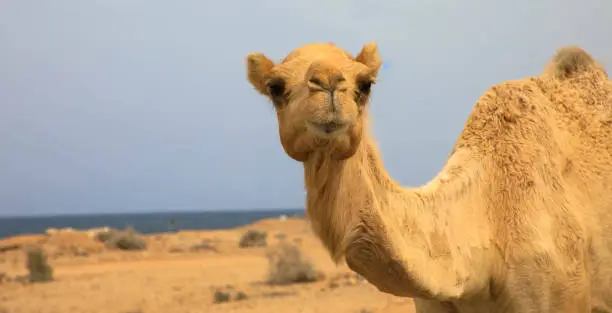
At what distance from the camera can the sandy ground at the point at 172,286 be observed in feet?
39.5

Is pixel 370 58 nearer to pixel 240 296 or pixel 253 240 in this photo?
pixel 240 296

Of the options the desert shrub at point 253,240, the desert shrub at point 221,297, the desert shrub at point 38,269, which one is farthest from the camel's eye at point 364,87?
the desert shrub at point 253,240

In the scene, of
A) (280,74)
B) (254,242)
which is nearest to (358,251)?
(280,74)

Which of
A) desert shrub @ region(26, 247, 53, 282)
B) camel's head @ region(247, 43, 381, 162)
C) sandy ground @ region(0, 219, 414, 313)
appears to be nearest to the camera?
camel's head @ region(247, 43, 381, 162)

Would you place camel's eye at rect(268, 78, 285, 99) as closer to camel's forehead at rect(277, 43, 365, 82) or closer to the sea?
camel's forehead at rect(277, 43, 365, 82)

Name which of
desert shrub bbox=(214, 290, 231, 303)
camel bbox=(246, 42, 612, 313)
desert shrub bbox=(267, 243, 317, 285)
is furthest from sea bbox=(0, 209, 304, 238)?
camel bbox=(246, 42, 612, 313)

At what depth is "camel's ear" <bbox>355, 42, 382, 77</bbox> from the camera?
3314 mm

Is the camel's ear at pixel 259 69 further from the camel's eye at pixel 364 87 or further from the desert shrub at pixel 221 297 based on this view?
the desert shrub at pixel 221 297

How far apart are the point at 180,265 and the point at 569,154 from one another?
15.3 m

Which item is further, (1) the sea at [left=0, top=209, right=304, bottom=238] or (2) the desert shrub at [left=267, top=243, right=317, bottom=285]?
(1) the sea at [left=0, top=209, right=304, bottom=238]

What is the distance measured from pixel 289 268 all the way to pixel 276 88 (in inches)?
501

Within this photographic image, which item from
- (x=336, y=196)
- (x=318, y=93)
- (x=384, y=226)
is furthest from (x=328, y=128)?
(x=384, y=226)

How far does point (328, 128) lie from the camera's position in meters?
2.89

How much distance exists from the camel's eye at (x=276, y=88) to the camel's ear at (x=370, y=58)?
42cm
